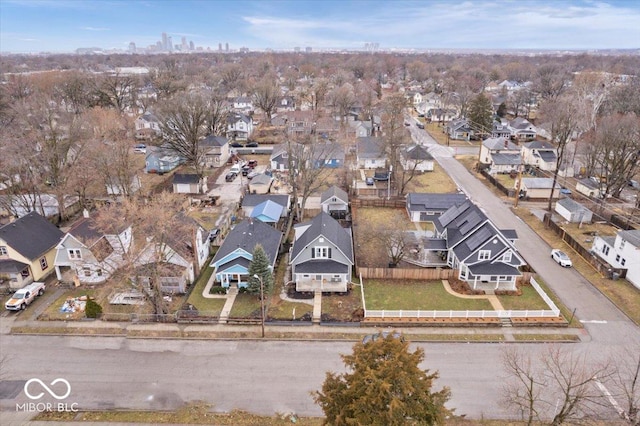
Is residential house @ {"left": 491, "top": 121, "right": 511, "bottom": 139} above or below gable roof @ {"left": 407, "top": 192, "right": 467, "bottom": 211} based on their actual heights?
above

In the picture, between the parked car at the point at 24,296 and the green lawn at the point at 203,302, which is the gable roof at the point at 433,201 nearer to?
the green lawn at the point at 203,302

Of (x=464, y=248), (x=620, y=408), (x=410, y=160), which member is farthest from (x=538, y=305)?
(x=410, y=160)

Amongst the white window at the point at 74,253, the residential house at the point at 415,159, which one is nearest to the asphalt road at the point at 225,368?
the white window at the point at 74,253

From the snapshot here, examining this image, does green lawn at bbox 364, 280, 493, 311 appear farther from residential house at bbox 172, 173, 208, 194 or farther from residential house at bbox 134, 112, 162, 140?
residential house at bbox 134, 112, 162, 140

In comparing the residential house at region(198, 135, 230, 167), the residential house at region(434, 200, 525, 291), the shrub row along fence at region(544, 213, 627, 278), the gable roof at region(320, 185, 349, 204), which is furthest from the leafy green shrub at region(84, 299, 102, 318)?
the shrub row along fence at region(544, 213, 627, 278)

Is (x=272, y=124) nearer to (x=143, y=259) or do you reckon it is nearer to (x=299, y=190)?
(x=299, y=190)
